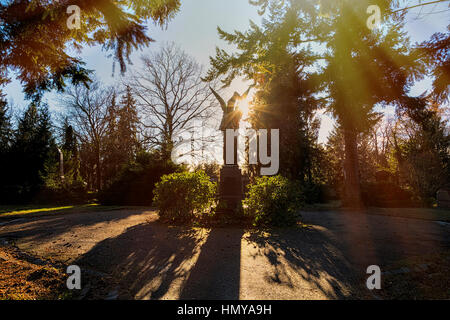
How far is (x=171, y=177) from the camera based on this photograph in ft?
26.6

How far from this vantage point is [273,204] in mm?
7426

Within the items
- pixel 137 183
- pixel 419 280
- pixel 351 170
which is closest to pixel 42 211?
pixel 137 183

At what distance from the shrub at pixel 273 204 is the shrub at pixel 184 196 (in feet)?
5.11

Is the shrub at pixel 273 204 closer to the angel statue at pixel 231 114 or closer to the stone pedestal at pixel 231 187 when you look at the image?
the stone pedestal at pixel 231 187

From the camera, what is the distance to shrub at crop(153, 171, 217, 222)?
768 centimetres

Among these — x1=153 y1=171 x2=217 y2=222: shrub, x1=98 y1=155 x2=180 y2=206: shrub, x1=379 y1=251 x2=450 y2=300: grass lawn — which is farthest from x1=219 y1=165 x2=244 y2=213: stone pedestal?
x1=98 y1=155 x2=180 y2=206: shrub

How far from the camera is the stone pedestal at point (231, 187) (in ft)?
29.1

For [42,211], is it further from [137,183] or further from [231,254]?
[231,254]

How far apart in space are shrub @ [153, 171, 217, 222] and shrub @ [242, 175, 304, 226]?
1.56 meters

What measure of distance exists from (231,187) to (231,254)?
479 cm

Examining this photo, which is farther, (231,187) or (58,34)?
(231,187)

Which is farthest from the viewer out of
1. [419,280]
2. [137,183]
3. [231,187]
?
[137,183]

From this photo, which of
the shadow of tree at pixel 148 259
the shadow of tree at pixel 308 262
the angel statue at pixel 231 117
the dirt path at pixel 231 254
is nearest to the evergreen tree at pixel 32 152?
the dirt path at pixel 231 254
